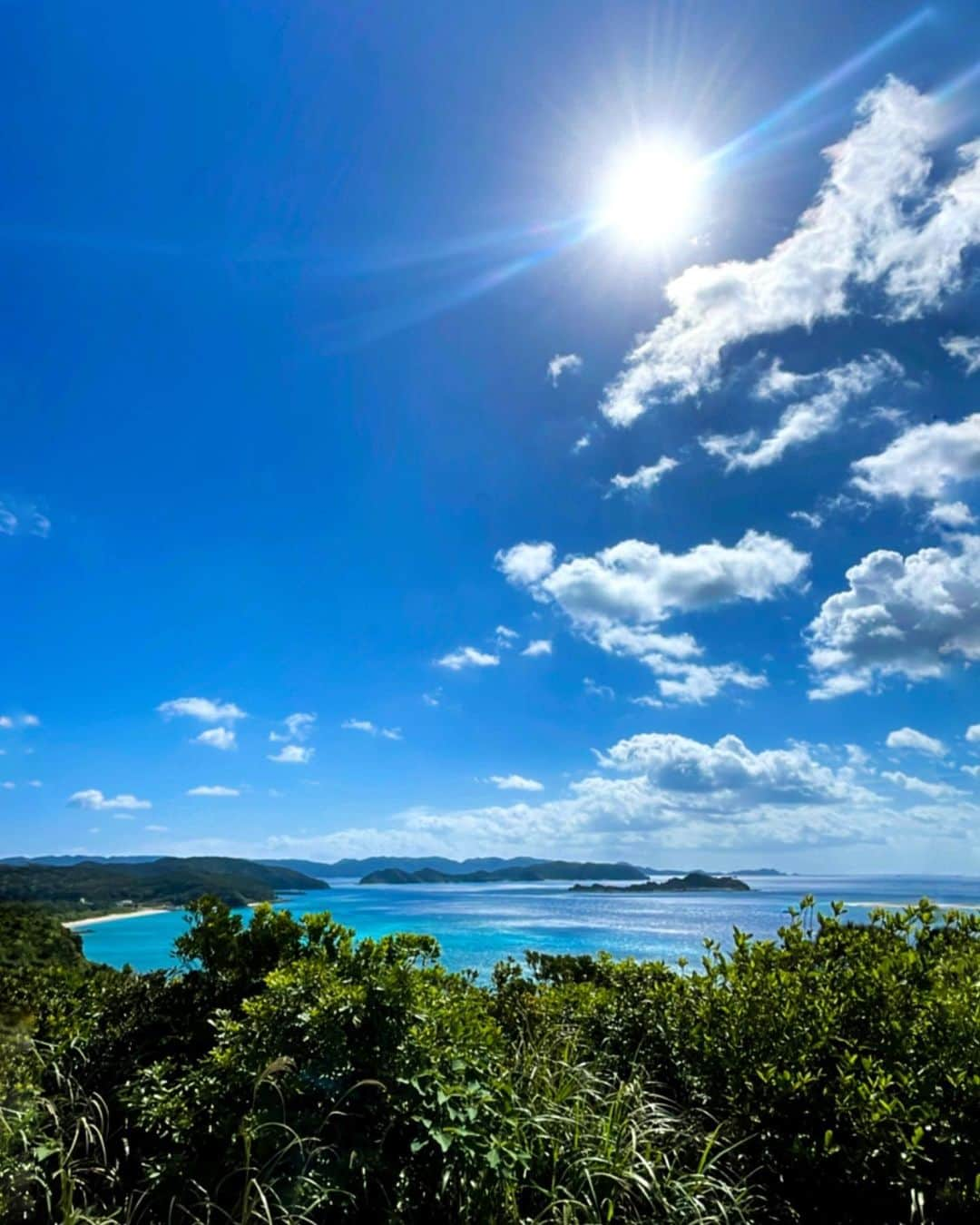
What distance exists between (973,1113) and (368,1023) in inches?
106

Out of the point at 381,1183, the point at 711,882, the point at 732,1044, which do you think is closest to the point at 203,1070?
the point at 381,1183

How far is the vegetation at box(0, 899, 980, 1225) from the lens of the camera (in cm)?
282

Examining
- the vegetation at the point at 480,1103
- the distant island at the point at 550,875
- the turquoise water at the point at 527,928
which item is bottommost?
the distant island at the point at 550,875

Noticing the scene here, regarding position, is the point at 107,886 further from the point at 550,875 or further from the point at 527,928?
the point at 550,875

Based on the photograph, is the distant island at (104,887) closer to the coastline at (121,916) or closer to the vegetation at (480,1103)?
the coastline at (121,916)

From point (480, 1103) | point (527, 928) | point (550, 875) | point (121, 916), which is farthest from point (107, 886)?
point (550, 875)

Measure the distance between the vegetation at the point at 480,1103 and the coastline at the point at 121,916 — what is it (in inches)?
2119

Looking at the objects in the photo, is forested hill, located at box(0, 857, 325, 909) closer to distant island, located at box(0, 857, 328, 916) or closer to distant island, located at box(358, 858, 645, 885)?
distant island, located at box(0, 857, 328, 916)

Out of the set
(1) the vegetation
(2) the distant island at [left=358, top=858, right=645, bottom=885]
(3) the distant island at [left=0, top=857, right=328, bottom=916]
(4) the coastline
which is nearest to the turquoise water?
(4) the coastline

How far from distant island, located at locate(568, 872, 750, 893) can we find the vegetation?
139531 mm

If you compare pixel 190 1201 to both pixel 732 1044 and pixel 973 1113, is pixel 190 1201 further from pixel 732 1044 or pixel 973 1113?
pixel 973 1113

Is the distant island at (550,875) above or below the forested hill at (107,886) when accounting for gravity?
below

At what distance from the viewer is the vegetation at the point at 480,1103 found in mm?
2820

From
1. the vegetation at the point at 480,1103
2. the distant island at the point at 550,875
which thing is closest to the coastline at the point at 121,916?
the vegetation at the point at 480,1103
